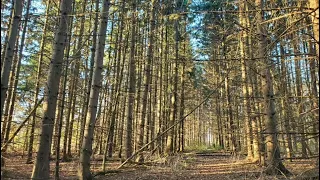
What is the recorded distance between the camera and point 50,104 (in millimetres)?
5211

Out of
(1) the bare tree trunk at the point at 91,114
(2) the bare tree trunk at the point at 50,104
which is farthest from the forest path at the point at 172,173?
(2) the bare tree trunk at the point at 50,104

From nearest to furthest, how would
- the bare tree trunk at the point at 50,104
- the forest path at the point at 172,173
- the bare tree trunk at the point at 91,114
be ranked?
the bare tree trunk at the point at 50,104 → the bare tree trunk at the point at 91,114 → the forest path at the point at 172,173

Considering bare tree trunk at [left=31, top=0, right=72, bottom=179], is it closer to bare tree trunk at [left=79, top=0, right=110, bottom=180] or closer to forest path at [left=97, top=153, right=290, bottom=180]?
bare tree trunk at [left=79, top=0, right=110, bottom=180]

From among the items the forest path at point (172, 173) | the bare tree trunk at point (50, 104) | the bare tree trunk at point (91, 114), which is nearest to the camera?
the bare tree trunk at point (50, 104)

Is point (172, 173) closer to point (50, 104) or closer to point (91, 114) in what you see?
point (91, 114)

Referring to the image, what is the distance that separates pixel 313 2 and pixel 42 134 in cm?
484

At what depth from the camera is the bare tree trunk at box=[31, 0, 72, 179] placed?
491 cm

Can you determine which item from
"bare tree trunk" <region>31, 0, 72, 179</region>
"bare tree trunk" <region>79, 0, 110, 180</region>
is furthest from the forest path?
"bare tree trunk" <region>31, 0, 72, 179</region>

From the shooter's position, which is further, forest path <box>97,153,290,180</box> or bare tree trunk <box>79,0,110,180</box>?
forest path <box>97,153,290,180</box>

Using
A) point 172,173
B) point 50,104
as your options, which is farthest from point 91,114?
point 172,173

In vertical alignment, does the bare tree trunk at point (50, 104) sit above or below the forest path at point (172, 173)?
above

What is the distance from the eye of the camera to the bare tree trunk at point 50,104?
16.1ft

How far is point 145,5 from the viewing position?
38.9 feet

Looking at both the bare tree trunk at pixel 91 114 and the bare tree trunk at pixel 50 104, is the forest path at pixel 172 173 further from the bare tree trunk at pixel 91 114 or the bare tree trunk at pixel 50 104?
the bare tree trunk at pixel 50 104
